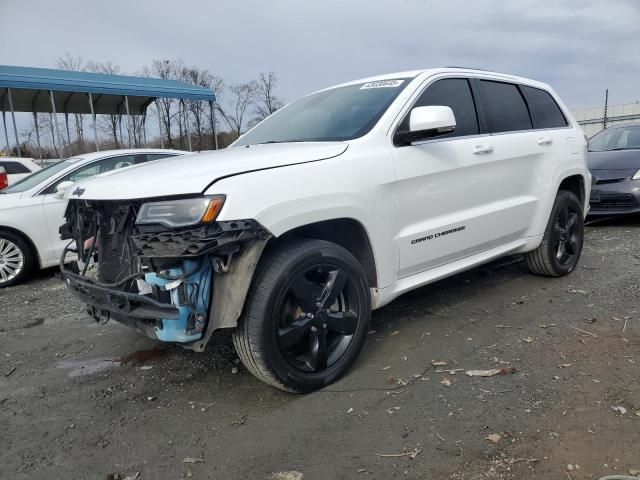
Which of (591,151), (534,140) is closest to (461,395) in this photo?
(534,140)

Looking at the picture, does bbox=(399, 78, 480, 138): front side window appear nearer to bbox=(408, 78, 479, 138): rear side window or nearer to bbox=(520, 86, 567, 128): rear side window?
bbox=(408, 78, 479, 138): rear side window

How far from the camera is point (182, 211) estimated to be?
2.34 meters

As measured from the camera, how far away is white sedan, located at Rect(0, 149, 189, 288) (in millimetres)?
5602

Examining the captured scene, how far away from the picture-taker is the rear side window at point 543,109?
14.8 ft

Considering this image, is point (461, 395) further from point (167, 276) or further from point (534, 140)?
point (534, 140)

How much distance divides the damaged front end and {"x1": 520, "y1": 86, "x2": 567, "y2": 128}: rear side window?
324 centimetres

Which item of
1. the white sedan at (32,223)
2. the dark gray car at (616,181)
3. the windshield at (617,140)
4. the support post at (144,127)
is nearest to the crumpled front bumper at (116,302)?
the white sedan at (32,223)

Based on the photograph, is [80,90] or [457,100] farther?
[80,90]

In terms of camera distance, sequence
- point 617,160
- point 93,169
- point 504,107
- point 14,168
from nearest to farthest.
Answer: point 504,107, point 93,169, point 617,160, point 14,168

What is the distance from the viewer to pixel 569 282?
4.71 m

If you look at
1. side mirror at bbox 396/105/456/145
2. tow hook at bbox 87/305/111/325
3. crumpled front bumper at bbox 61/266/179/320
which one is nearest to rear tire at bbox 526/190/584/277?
side mirror at bbox 396/105/456/145

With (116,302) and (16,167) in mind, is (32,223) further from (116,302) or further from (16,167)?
(16,167)

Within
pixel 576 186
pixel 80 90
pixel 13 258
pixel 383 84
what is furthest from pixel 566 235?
pixel 80 90

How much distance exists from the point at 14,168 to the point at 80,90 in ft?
19.0
